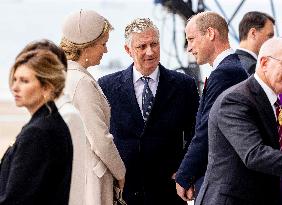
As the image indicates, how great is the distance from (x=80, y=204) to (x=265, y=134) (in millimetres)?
654

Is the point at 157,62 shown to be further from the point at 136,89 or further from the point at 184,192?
the point at 184,192

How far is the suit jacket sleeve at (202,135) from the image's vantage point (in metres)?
3.11

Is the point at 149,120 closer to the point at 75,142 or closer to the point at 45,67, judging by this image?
the point at 75,142

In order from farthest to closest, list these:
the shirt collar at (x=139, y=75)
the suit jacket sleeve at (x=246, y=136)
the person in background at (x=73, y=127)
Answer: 1. the shirt collar at (x=139, y=75)
2. the suit jacket sleeve at (x=246, y=136)
3. the person in background at (x=73, y=127)

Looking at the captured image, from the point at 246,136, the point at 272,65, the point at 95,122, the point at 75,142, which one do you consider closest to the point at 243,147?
the point at 246,136

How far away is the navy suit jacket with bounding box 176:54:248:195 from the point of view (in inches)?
122

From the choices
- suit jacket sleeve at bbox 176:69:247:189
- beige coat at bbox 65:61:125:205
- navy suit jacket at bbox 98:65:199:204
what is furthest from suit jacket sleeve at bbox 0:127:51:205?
navy suit jacket at bbox 98:65:199:204

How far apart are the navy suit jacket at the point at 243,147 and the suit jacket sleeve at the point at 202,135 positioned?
50 centimetres

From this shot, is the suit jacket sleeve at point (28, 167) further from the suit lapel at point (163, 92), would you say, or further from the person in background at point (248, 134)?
the suit lapel at point (163, 92)

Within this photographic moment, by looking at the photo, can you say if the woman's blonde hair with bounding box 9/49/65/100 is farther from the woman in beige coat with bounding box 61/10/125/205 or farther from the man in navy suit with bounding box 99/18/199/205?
the man in navy suit with bounding box 99/18/199/205

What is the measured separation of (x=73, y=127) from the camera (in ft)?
7.45

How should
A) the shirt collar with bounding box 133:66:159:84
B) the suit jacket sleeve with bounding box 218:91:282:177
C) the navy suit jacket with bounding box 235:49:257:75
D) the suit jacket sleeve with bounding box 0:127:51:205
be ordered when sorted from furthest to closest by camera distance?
the navy suit jacket with bounding box 235:49:257:75 < the shirt collar with bounding box 133:66:159:84 < the suit jacket sleeve with bounding box 218:91:282:177 < the suit jacket sleeve with bounding box 0:127:51:205

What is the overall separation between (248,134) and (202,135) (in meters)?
0.73

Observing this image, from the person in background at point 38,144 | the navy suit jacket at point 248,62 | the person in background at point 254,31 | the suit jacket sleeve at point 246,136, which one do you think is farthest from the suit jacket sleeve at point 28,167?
the person in background at point 254,31
